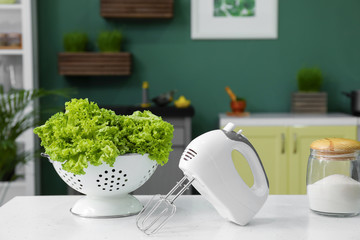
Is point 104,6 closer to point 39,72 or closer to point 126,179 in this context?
point 39,72

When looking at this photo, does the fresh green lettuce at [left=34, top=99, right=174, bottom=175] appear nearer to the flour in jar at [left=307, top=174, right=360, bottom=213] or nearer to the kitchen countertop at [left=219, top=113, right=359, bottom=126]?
the flour in jar at [left=307, top=174, right=360, bottom=213]

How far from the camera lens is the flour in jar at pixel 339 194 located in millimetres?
1296

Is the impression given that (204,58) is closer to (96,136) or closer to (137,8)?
(137,8)

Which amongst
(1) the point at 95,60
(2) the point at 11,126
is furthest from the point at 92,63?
(2) the point at 11,126

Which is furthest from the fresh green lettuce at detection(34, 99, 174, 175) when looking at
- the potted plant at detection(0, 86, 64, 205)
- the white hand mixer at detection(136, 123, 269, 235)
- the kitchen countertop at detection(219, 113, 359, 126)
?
the kitchen countertop at detection(219, 113, 359, 126)

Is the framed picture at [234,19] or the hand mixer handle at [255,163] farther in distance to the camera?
the framed picture at [234,19]

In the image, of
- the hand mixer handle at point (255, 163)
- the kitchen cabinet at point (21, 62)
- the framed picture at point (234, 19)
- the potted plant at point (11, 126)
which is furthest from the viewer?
the framed picture at point (234, 19)

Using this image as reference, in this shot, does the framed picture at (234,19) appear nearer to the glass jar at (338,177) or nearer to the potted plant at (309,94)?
the potted plant at (309,94)

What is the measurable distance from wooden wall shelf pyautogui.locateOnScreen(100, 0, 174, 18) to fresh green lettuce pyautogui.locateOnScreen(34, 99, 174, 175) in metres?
2.57

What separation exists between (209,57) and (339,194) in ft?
9.39

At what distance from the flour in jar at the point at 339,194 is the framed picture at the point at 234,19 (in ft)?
9.32

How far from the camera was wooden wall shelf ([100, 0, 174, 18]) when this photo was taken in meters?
3.80

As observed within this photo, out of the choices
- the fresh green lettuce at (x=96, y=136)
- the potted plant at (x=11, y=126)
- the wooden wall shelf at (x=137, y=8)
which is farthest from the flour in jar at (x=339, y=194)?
the wooden wall shelf at (x=137, y=8)

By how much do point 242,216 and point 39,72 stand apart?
317 centimetres
